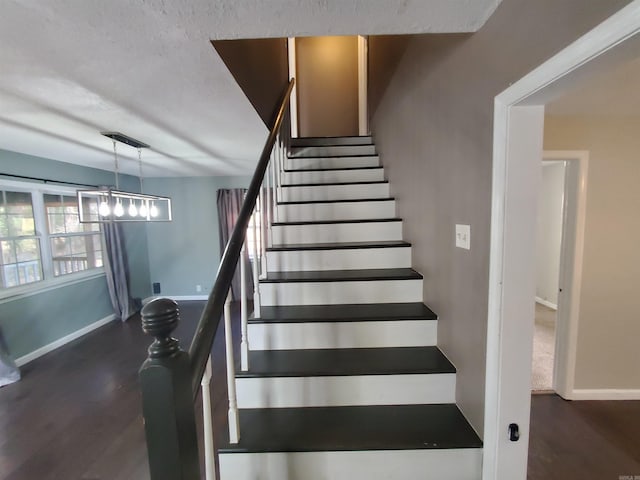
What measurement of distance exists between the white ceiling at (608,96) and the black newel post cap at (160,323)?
1487mm

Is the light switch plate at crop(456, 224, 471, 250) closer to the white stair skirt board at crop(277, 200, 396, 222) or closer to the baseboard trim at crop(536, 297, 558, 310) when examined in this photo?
the white stair skirt board at crop(277, 200, 396, 222)

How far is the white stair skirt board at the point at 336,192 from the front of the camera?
2596 mm

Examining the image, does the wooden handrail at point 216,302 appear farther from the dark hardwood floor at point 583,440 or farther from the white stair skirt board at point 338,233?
the dark hardwood floor at point 583,440

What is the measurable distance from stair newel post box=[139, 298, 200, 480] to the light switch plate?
44.2 inches

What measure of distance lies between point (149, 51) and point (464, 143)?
55.3 inches

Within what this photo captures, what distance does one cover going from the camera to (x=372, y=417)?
1347 mm

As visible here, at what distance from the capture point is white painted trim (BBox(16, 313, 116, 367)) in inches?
127

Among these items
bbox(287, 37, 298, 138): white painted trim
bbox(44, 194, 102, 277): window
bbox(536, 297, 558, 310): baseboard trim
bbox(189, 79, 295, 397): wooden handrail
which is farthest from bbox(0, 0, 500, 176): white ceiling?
bbox(536, 297, 558, 310): baseboard trim

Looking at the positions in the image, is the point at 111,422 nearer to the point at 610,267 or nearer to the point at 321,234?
the point at 321,234

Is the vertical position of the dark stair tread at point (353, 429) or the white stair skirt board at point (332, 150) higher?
the white stair skirt board at point (332, 150)

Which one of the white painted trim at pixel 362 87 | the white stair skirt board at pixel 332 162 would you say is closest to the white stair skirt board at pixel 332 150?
the white stair skirt board at pixel 332 162

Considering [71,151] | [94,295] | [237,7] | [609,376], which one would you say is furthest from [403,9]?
[94,295]

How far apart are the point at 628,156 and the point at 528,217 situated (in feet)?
6.32

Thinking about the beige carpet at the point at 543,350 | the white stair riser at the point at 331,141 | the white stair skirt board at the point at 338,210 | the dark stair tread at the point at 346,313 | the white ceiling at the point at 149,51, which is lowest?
the beige carpet at the point at 543,350
